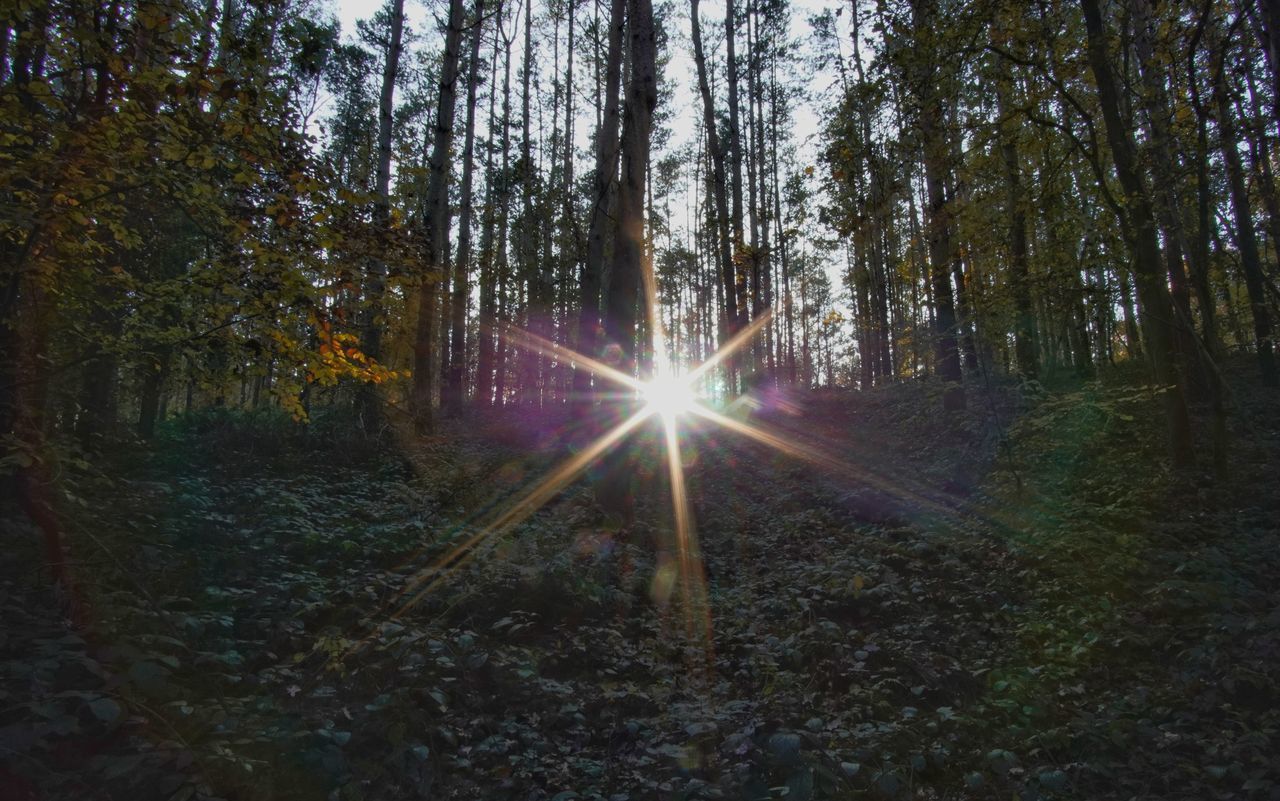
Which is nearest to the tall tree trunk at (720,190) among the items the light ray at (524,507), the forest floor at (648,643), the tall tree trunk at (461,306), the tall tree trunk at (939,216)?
the tall tree trunk at (939,216)

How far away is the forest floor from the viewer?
121 inches

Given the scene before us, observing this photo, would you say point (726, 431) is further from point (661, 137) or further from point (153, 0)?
point (661, 137)

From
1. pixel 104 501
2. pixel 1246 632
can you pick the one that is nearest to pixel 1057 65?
pixel 1246 632

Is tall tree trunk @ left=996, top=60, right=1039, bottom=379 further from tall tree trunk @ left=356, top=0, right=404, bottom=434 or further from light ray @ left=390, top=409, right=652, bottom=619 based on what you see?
tall tree trunk @ left=356, top=0, right=404, bottom=434

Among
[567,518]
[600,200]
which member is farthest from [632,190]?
[567,518]

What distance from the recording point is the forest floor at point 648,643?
3.08 m

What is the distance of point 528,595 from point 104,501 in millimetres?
4237

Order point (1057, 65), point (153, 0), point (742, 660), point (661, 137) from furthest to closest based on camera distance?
point (661, 137)
point (1057, 65)
point (742, 660)
point (153, 0)

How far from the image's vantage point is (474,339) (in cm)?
3053

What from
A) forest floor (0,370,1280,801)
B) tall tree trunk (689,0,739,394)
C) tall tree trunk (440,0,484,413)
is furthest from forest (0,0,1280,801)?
tall tree trunk (689,0,739,394)

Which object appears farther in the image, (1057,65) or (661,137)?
(661,137)

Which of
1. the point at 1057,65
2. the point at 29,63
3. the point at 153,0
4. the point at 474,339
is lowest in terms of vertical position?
the point at 153,0

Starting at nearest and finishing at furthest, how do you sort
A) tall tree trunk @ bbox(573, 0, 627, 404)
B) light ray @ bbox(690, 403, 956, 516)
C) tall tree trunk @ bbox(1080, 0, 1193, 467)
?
1. tall tree trunk @ bbox(1080, 0, 1193, 467)
2. tall tree trunk @ bbox(573, 0, 627, 404)
3. light ray @ bbox(690, 403, 956, 516)

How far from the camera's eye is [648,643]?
5.17m
